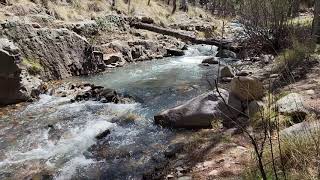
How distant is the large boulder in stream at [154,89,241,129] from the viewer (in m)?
6.45

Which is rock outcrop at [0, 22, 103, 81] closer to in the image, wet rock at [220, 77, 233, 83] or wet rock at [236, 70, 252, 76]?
wet rock at [220, 77, 233, 83]

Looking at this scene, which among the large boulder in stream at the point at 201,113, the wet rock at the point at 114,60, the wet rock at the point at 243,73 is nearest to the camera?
the large boulder in stream at the point at 201,113

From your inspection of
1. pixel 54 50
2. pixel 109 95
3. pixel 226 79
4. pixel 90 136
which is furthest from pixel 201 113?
pixel 54 50

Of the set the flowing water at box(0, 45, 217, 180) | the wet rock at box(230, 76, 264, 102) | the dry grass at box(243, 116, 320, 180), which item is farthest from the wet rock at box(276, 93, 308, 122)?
the flowing water at box(0, 45, 217, 180)

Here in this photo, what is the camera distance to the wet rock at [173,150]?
5410 millimetres

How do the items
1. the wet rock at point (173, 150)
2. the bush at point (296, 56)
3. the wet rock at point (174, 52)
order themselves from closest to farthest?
the wet rock at point (173, 150) → the bush at point (296, 56) → the wet rock at point (174, 52)

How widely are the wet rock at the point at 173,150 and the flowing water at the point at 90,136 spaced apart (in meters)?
0.14

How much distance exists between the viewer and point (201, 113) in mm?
6527

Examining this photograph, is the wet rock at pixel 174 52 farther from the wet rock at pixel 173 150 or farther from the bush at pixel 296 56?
the wet rock at pixel 173 150

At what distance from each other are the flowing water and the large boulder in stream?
0.22 metres

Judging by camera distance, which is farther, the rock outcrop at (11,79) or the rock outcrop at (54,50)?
the rock outcrop at (54,50)

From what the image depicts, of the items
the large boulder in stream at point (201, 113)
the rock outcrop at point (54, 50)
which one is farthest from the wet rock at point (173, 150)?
the rock outcrop at point (54, 50)

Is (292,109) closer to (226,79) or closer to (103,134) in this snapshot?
(103,134)

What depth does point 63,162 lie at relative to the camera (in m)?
5.53
